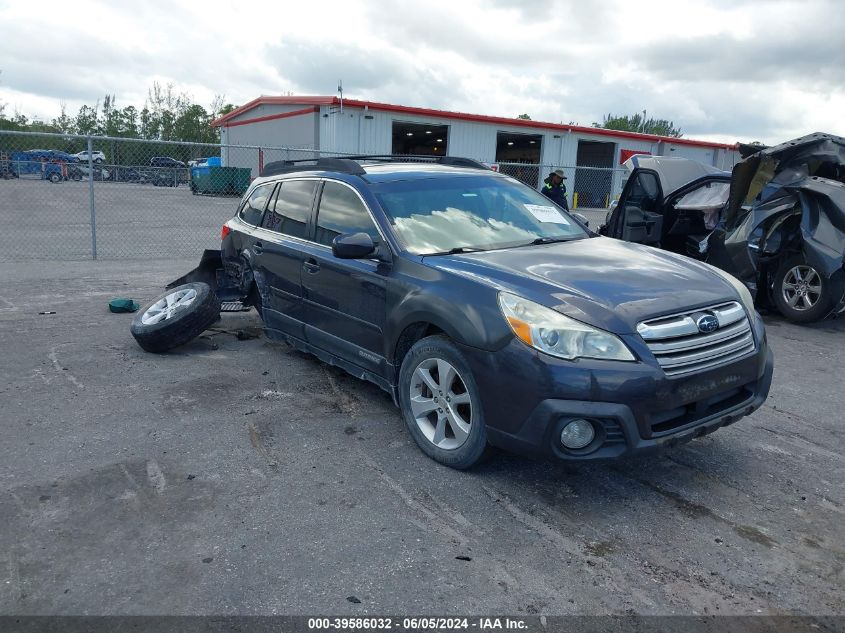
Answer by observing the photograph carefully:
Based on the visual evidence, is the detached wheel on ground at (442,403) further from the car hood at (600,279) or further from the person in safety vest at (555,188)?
the person in safety vest at (555,188)

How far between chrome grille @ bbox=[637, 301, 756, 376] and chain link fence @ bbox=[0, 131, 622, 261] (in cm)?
987

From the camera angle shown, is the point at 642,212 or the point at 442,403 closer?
the point at 442,403

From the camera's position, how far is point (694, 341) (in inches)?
133

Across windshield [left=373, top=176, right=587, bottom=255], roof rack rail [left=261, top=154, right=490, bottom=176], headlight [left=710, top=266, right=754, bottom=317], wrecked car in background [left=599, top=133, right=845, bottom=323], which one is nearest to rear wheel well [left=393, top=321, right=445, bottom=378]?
windshield [left=373, top=176, right=587, bottom=255]

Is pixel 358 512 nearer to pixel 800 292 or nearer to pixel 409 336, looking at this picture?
pixel 409 336

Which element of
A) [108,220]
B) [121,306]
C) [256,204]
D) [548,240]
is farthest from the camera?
[108,220]

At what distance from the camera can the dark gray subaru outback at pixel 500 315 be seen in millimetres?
3227

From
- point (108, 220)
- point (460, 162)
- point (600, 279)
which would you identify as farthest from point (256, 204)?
point (108, 220)

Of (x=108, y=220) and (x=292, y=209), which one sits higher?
(x=292, y=209)

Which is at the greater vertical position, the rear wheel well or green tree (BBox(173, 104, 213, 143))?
green tree (BBox(173, 104, 213, 143))

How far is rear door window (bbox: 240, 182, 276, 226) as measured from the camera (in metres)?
5.79

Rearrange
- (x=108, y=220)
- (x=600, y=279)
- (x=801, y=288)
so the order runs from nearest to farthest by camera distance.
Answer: (x=600, y=279)
(x=801, y=288)
(x=108, y=220)

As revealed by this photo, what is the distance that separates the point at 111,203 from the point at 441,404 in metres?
20.7

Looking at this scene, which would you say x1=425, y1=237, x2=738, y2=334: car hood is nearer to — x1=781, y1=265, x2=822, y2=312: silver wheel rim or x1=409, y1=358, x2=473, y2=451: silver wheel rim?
x1=409, y1=358, x2=473, y2=451: silver wheel rim
